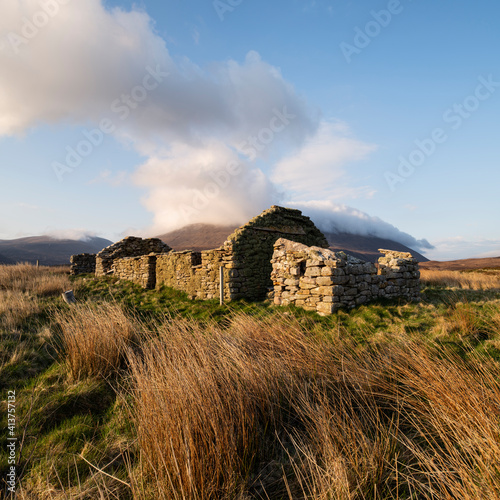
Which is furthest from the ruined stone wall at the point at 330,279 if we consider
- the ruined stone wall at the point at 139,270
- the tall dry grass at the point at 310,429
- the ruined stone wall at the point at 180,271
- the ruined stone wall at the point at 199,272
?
the ruined stone wall at the point at 139,270

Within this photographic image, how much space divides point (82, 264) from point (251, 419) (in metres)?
24.1

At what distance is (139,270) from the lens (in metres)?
15.6

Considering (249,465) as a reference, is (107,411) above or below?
below

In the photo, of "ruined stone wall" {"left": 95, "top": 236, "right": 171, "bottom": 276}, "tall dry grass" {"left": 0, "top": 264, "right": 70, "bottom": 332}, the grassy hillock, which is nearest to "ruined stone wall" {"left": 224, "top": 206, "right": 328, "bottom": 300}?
the grassy hillock

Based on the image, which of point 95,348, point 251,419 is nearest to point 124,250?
point 95,348

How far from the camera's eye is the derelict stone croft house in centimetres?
799

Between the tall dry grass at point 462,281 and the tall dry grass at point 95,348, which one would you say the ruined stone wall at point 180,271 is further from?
the tall dry grass at point 462,281

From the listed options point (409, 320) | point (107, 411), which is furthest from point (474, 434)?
point (409, 320)

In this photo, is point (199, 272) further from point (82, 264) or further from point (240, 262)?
point (82, 264)

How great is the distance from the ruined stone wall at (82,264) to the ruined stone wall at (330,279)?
19208 millimetres

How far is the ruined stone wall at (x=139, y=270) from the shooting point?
581 inches

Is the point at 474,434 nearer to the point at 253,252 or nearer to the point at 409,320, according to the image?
the point at 409,320

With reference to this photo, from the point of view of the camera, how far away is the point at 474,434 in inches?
79.4

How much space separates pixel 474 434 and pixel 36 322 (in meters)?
8.60
